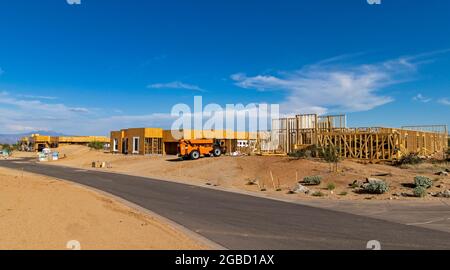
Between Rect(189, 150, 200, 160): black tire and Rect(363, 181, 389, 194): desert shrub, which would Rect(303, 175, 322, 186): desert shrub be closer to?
Rect(363, 181, 389, 194): desert shrub

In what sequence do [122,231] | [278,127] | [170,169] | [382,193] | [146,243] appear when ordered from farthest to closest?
[278,127]
[170,169]
[382,193]
[122,231]
[146,243]

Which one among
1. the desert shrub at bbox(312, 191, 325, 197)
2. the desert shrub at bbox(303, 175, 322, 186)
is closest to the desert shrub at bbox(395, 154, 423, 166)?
the desert shrub at bbox(303, 175, 322, 186)

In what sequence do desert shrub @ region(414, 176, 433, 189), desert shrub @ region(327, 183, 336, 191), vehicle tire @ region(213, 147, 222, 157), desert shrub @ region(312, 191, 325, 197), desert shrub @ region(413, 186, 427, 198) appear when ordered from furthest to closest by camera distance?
vehicle tire @ region(213, 147, 222, 157) < desert shrub @ region(327, 183, 336, 191) < desert shrub @ region(414, 176, 433, 189) < desert shrub @ region(312, 191, 325, 197) < desert shrub @ region(413, 186, 427, 198)

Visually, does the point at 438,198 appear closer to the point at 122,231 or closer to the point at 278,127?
the point at 122,231

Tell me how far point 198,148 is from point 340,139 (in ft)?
46.4

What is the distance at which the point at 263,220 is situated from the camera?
12.9 m

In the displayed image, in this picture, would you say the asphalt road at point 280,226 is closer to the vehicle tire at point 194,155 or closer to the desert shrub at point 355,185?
the desert shrub at point 355,185

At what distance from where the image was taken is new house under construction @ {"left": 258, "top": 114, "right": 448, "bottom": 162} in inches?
1351

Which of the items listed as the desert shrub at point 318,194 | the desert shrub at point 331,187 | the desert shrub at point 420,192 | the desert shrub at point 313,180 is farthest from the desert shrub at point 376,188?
the desert shrub at point 313,180

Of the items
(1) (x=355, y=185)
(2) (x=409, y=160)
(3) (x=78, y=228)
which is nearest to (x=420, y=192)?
(1) (x=355, y=185)

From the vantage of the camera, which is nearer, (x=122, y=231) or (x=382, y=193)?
(x=122, y=231)

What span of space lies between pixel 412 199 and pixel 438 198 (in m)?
1.19

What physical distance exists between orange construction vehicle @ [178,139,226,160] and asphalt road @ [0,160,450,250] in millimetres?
21529
